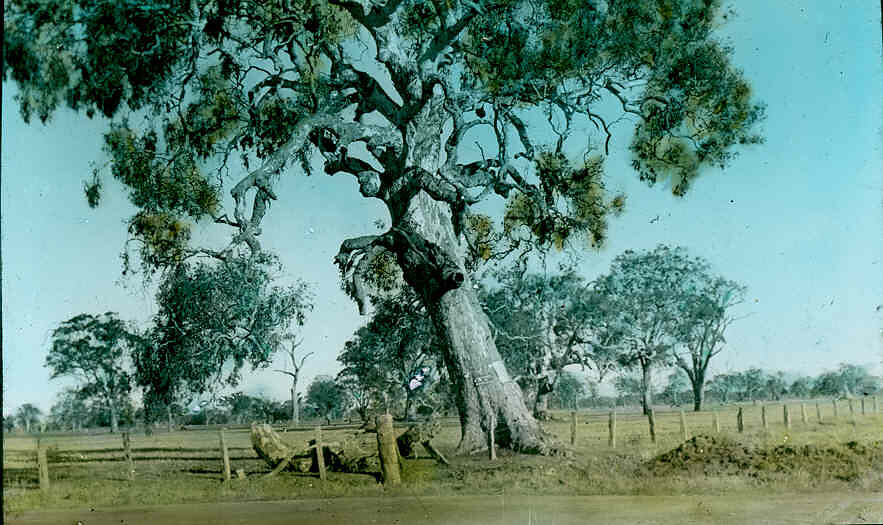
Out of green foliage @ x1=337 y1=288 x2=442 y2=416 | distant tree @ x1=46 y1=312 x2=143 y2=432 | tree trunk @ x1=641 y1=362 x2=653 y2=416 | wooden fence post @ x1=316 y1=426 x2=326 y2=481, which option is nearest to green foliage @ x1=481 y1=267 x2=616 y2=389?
tree trunk @ x1=641 y1=362 x2=653 y2=416

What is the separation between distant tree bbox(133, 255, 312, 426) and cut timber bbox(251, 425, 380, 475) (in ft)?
1.51

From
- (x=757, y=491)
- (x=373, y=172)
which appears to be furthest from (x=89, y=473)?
(x=757, y=491)

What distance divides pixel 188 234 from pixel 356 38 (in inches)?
70.4

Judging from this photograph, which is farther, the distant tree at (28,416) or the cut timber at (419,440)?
the distant tree at (28,416)

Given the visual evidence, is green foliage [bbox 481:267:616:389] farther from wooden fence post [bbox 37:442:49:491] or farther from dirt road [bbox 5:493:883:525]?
wooden fence post [bbox 37:442:49:491]

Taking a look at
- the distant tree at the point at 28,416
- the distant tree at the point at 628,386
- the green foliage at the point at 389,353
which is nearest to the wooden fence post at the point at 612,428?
the distant tree at the point at 628,386

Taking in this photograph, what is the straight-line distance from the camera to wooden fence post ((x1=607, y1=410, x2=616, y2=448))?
20.1ft

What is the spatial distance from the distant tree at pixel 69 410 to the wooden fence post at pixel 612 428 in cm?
354

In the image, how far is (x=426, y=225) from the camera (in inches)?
249

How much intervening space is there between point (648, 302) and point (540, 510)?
154 cm

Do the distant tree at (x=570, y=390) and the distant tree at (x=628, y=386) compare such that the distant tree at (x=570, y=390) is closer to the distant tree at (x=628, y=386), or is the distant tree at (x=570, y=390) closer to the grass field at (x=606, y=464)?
the grass field at (x=606, y=464)

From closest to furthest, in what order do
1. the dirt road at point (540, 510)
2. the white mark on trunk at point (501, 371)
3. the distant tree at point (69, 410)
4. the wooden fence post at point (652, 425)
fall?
1. the dirt road at point (540, 510)
2. the wooden fence post at point (652, 425)
3. the white mark on trunk at point (501, 371)
4. the distant tree at point (69, 410)

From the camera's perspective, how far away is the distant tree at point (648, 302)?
6156mm

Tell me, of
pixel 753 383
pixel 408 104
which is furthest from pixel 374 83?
pixel 753 383
